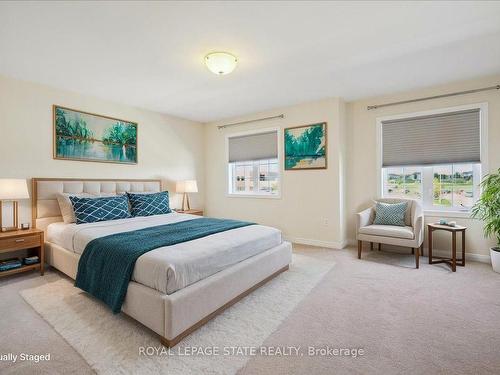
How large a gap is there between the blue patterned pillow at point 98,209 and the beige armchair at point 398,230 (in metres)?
3.44

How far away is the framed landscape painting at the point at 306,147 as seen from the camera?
4.35 m

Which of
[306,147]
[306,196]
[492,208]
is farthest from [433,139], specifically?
[306,196]

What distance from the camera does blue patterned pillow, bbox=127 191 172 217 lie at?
3879 mm

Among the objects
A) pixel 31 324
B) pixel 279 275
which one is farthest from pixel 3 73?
pixel 279 275

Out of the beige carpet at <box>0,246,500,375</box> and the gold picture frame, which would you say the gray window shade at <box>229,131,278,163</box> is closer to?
the gold picture frame

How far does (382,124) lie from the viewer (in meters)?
4.20

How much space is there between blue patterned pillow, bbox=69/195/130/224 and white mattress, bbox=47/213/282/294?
130mm

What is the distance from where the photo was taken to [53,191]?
3514mm

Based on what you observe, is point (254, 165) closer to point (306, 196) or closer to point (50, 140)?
point (306, 196)

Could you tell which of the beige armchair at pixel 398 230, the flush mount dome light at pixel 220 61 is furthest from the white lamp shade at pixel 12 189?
the beige armchair at pixel 398 230

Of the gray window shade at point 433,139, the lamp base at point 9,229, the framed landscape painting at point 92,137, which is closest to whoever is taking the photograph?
the lamp base at point 9,229

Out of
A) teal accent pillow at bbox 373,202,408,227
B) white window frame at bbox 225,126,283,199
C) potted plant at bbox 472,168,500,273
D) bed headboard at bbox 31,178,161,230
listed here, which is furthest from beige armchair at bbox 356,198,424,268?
bed headboard at bbox 31,178,161,230

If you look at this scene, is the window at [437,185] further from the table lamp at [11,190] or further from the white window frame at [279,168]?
the table lamp at [11,190]

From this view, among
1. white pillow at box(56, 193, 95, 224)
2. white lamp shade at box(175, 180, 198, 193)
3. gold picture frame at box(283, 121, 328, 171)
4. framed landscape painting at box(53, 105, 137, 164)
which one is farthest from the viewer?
white lamp shade at box(175, 180, 198, 193)
